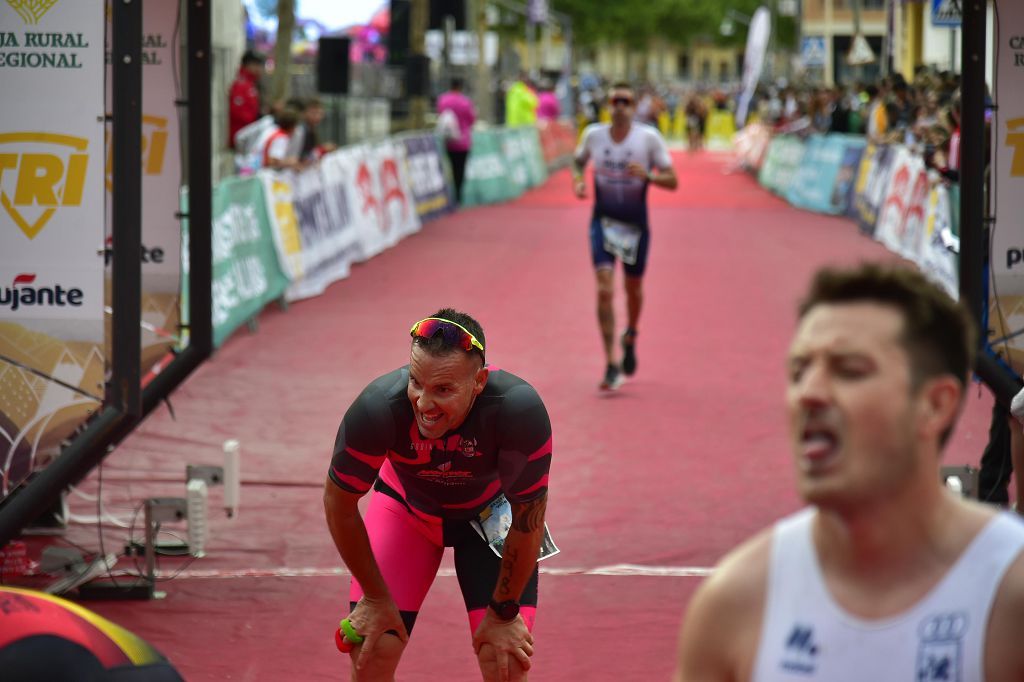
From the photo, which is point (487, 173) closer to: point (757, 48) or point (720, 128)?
point (757, 48)

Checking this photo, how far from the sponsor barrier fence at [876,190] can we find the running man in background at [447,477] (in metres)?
4.14

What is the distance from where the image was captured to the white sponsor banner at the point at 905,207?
19167mm

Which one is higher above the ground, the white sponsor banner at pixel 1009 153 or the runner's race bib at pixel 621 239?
the white sponsor banner at pixel 1009 153

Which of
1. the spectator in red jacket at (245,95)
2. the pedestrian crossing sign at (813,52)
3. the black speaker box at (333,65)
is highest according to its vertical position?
the pedestrian crossing sign at (813,52)

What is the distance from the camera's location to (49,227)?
21.5 ft

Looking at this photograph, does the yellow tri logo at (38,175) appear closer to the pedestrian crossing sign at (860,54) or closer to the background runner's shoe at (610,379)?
the background runner's shoe at (610,379)

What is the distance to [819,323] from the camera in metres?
2.41

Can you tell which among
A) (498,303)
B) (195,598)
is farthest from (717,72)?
(195,598)

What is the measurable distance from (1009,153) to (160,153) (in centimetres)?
430

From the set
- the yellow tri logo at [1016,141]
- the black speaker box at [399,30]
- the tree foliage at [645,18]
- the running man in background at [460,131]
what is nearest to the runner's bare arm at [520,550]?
the yellow tri logo at [1016,141]

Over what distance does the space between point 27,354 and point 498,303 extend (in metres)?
10.7

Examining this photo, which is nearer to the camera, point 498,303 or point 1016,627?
point 1016,627

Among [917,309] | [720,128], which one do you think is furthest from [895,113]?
[720,128]

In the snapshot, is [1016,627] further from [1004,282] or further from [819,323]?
[1004,282]
